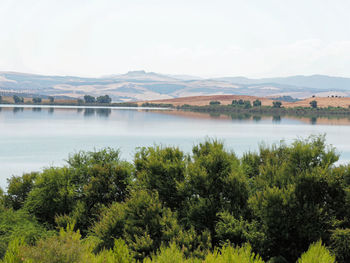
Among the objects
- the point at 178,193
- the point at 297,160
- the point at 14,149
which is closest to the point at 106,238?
the point at 178,193

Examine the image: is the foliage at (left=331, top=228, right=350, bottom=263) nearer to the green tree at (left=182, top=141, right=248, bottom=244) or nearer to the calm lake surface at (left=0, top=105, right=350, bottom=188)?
the green tree at (left=182, top=141, right=248, bottom=244)

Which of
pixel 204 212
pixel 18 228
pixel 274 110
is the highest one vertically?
pixel 204 212

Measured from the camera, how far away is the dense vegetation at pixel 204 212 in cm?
2161

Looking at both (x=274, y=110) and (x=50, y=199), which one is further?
(x=274, y=110)

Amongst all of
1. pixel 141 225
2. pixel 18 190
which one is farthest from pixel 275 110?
pixel 141 225

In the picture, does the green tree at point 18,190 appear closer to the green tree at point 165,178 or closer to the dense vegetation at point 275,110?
the green tree at point 165,178

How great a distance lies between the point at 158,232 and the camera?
75.8 ft

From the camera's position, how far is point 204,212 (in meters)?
24.7

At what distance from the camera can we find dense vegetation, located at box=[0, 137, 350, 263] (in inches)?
851

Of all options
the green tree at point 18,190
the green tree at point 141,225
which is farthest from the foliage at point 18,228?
the green tree at point 141,225

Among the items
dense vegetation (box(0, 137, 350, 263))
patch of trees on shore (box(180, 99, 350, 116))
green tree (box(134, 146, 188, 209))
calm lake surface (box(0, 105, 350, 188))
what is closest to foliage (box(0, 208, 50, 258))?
dense vegetation (box(0, 137, 350, 263))

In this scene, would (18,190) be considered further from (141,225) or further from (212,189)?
(212,189)

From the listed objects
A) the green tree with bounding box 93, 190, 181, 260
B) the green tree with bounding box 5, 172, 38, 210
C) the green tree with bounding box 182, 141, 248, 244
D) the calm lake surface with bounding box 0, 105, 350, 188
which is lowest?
the calm lake surface with bounding box 0, 105, 350, 188

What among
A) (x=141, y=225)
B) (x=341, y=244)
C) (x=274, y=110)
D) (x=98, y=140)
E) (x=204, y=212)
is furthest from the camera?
(x=274, y=110)
